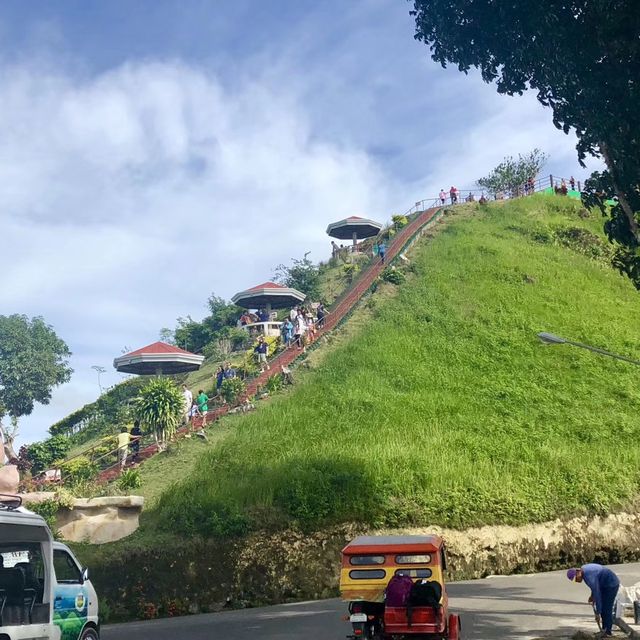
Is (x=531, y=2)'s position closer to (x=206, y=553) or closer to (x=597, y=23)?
(x=597, y=23)

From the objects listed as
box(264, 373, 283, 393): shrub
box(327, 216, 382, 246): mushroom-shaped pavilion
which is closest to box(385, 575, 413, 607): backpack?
box(264, 373, 283, 393): shrub

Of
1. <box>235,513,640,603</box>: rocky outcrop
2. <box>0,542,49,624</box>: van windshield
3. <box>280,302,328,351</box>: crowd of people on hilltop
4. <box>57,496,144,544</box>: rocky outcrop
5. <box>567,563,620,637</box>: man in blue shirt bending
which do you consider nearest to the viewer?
<box>0,542,49,624</box>: van windshield

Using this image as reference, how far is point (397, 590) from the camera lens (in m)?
11.5

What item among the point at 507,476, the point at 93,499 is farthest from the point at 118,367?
the point at 507,476

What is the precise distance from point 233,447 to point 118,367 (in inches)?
567

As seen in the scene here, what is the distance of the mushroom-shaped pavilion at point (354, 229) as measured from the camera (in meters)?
66.9

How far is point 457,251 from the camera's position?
4903 cm

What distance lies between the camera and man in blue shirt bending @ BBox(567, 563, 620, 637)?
1259 cm

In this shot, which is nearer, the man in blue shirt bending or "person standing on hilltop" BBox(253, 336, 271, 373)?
the man in blue shirt bending

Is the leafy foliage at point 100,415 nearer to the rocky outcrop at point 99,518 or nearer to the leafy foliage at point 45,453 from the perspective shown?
the leafy foliage at point 45,453

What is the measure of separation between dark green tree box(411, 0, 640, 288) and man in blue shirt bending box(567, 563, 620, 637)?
6.56 metres

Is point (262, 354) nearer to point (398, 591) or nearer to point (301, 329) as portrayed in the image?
point (301, 329)

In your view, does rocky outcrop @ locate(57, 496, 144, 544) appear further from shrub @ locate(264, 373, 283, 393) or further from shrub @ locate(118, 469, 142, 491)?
shrub @ locate(264, 373, 283, 393)

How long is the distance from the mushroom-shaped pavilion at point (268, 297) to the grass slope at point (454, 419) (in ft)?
30.0
